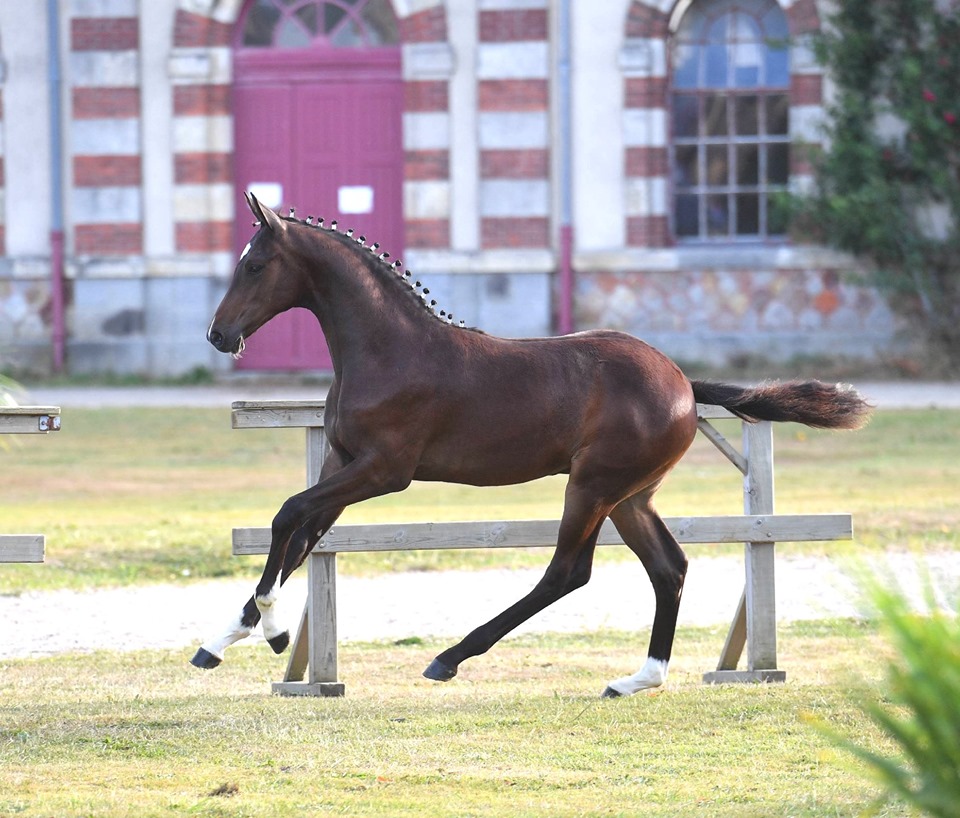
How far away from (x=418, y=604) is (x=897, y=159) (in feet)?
35.0

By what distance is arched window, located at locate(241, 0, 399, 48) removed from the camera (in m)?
18.8

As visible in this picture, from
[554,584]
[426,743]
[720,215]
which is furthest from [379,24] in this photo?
[426,743]

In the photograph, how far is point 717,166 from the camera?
19062 millimetres

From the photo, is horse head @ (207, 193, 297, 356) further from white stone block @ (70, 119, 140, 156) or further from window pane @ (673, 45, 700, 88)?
window pane @ (673, 45, 700, 88)

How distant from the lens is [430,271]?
18.6m

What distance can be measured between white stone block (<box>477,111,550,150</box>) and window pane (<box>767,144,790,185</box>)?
2.57 m

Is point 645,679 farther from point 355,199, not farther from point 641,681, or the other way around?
point 355,199

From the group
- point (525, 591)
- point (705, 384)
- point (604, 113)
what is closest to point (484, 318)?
point (604, 113)

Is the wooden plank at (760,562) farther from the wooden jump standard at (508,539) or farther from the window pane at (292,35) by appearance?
the window pane at (292,35)

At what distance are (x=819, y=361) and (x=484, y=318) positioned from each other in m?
3.65

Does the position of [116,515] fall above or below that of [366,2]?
below

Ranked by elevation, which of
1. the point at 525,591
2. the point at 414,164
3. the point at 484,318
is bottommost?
the point at 525,591

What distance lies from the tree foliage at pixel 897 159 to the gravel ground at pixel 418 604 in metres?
7.94

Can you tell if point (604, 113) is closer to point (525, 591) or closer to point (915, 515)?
point (915, 515)
